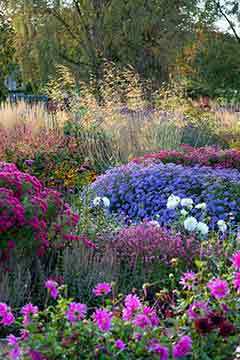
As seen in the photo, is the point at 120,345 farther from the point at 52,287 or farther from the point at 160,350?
the point at 52,287

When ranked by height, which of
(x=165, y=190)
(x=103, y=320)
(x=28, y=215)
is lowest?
(x=165, y=190)

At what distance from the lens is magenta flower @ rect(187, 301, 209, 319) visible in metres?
2.58

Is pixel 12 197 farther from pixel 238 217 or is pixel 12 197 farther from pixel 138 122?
pixel 138 122

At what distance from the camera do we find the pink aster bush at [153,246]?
4.79 metres

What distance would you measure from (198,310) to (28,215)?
2.09 m

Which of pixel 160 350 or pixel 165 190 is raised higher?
pixel 160 350

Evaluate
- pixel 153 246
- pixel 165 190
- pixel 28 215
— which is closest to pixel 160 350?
pixel 28 215

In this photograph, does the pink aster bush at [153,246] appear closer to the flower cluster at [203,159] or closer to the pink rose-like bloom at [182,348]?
the pink rose-like bloom at [182,348]

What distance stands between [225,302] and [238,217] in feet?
12.8

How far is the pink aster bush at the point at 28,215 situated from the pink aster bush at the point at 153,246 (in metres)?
0.42

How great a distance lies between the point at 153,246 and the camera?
4809mm

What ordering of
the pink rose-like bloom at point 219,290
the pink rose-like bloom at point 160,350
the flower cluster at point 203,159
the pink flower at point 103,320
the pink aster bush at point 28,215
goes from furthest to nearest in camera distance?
the flower cluster at point 203,159, the pink aster bush at point 28,215, the pink rose-like bloom at point 219,290, the pink flower at point 103,320, the pink rose-like bloom at point 160,350

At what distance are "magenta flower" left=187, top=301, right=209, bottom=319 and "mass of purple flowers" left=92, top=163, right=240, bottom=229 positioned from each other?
143 inches

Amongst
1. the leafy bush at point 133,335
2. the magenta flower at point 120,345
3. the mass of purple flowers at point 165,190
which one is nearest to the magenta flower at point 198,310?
the leafy bush at point 133,335
